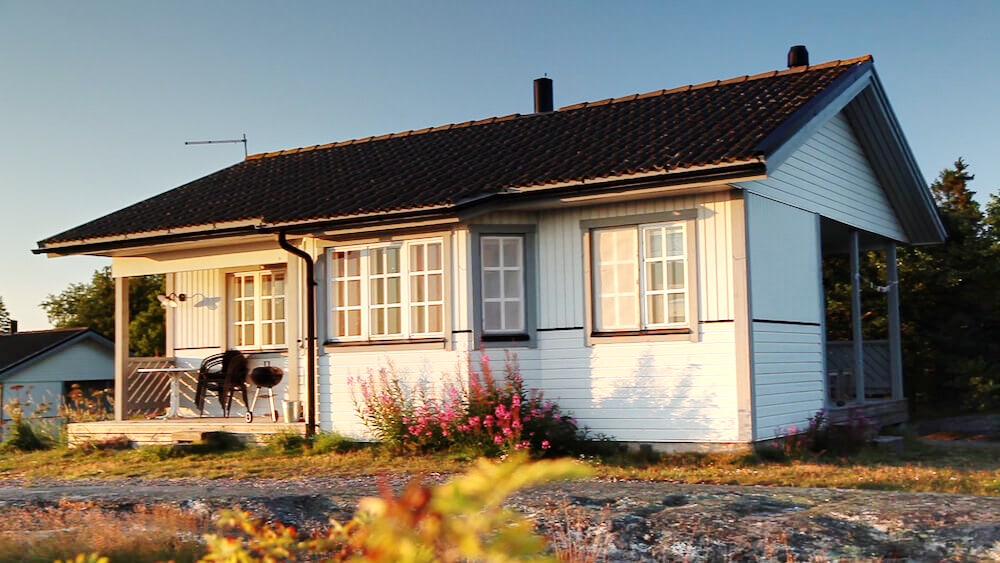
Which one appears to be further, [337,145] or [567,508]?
[337,145]

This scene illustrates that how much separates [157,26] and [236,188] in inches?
109

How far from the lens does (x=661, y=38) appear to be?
1775 cm

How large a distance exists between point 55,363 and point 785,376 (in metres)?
31.0

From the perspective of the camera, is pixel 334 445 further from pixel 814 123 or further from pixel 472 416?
pixel 814 123

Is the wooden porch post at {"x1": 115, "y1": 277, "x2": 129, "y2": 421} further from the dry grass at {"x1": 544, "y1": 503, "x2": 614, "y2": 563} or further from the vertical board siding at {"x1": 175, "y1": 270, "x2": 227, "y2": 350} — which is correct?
the dry grass at {"x1": 544, "y1": 503, "x2": 614, "y2": 563}

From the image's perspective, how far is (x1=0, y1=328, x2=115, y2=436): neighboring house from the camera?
3647cm

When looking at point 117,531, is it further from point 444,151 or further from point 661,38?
point 661,38

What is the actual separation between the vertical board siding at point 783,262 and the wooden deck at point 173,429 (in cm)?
606

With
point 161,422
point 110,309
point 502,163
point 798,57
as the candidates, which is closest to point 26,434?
point 161,422

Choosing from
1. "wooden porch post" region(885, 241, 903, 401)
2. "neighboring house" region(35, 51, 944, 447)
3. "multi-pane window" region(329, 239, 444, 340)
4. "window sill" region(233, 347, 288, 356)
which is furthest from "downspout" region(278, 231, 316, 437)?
"wooden porch post" region(885, 241, 903, 401)

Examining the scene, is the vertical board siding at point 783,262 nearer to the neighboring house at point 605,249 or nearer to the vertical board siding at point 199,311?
the neighboring house at point 605,249

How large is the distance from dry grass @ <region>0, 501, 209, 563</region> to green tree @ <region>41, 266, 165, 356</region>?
988 inches

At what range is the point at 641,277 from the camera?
12.7m

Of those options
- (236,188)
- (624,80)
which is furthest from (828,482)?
(624,80)
